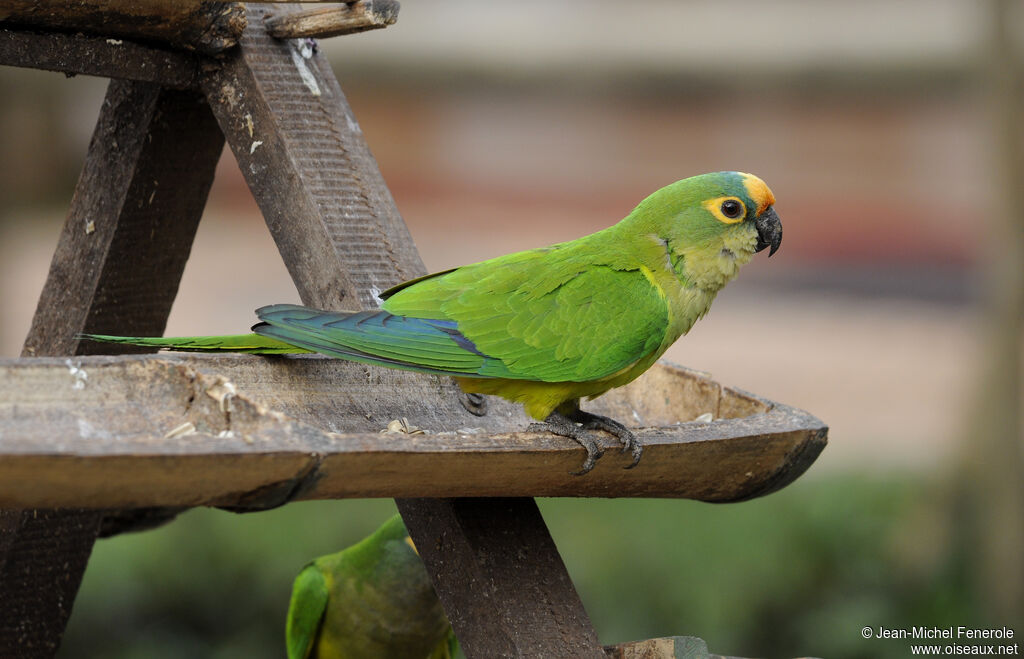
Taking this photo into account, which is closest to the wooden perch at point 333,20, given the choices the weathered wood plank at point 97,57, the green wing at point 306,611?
the weathered wood plank at point 97,57

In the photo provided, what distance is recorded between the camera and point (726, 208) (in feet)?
7.29

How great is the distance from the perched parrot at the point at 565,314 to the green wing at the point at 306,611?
1024mm

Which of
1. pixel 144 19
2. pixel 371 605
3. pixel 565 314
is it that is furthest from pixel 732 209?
pixel 371 605

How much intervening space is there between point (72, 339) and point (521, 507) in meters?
0.94

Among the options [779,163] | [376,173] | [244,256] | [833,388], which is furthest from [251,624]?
[244,256]

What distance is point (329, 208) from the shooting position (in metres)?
2.01

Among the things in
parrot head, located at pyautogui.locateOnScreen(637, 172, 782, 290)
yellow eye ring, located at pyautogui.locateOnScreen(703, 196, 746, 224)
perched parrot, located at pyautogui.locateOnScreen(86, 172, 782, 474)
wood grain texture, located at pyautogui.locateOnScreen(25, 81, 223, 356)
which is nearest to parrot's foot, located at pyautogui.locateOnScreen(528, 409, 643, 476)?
perched parrot, located at pyautogui.locateOnScreen(86, 172, 782, 474)

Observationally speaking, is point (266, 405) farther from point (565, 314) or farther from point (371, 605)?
point (371, 605)

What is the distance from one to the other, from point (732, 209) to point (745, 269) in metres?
8.34

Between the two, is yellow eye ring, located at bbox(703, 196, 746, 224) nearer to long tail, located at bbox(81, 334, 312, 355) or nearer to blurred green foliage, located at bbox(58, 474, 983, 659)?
long tail, located at bbox(81, 334, 312, 355)

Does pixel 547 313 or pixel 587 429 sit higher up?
pixel 547 313

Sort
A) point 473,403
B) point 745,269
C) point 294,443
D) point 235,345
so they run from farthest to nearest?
point 745,269, point 473,403, point 235,345, point 294,443

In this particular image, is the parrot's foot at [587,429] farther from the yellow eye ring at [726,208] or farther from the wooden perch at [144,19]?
the wooden perch at [144,19]

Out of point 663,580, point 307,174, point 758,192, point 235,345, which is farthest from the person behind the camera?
point 663,580
